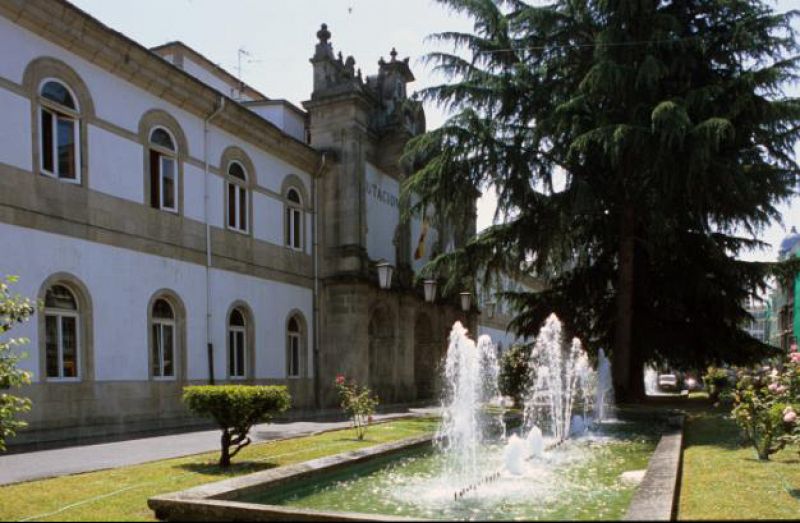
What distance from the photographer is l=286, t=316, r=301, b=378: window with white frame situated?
72.2 feet

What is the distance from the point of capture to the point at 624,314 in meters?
20.2

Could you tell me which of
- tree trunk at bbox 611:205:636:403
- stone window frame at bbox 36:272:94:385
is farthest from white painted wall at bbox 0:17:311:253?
tree trunk at bbox 611:205:636:403

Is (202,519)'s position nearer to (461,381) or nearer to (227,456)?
(227,456)

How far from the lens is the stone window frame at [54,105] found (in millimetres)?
13172

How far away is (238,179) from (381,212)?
841 centimetres

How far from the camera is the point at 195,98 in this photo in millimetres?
17797

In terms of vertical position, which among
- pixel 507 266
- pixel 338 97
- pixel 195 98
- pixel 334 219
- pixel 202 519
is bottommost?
pixel 202 519

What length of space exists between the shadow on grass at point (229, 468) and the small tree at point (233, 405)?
163 mm

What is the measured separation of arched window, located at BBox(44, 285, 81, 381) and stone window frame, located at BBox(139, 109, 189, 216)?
321cm

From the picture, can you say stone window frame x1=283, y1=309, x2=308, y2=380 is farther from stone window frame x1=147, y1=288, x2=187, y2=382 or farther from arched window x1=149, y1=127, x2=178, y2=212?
arched window x1=149, y1=127, x2=178, y2=212

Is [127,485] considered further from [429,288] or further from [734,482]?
[429,288]

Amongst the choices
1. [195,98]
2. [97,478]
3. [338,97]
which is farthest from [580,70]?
[97,478]

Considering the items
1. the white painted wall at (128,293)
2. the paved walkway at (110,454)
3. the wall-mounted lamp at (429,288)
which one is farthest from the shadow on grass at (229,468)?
the wall-mounted lamp at (429,288)

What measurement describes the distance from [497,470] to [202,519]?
452cm
